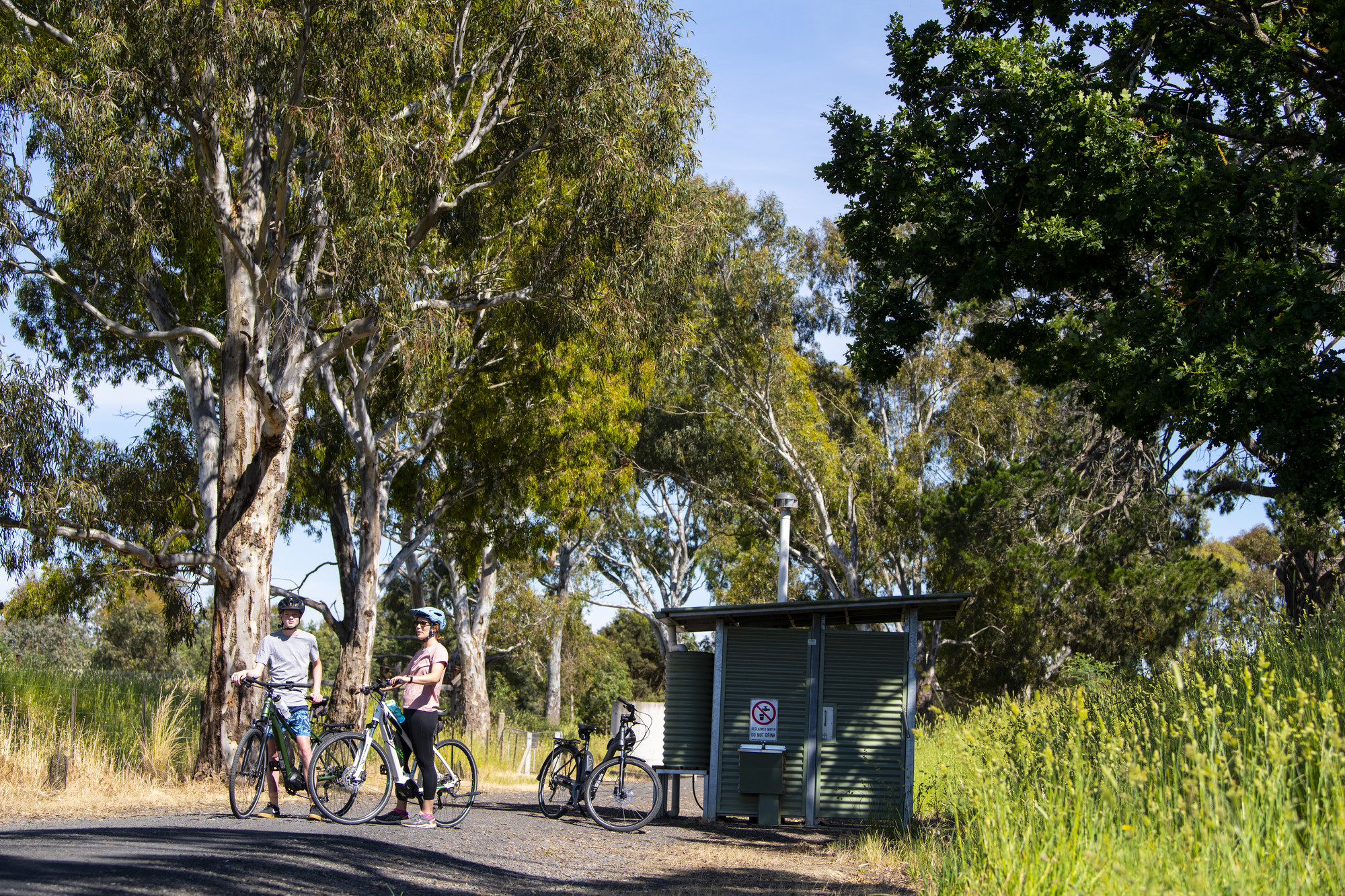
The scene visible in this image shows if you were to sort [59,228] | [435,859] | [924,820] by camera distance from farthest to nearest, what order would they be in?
[59,228] → [924,820] → [435,859]

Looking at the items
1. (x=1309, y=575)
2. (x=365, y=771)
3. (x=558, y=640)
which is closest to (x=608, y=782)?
(x=365, y=771)

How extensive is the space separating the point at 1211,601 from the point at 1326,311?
14790 mm

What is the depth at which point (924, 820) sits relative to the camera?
37.2 ft

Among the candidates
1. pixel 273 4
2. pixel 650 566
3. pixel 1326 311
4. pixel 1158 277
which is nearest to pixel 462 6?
pixel 273 4

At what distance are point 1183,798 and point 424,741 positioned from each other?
5763 millimetres

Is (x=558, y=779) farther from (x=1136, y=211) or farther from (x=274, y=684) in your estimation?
(x=1136, y=211)

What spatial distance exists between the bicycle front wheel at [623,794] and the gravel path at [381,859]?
0.38m

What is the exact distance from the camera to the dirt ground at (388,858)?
538 centimetres

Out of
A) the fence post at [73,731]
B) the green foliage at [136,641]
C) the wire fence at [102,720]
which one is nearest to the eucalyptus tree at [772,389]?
the wire fence at [102,720]

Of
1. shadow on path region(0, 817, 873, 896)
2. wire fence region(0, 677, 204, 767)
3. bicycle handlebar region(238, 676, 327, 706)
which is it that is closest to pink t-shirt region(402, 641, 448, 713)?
bicycle handlebar region(238, 676, 327, 706)

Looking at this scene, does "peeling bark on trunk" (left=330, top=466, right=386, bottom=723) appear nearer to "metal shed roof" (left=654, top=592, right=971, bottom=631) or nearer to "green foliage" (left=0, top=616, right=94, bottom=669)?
"metal shed roof" (left=654, top=592, right=971, bottom=631)

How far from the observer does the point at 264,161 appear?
1341 cm

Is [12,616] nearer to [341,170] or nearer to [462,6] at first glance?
[341,170]

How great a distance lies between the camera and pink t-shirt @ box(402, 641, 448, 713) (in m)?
8.59
